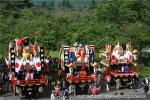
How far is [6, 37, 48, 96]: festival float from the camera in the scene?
33062mm

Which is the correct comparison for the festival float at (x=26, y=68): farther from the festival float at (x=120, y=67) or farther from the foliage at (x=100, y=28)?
the foliage at (x=100, y=28)

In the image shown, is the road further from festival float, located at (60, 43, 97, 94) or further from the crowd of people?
festival float, located at (60, 43, 97, 94)

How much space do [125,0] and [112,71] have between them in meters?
21.6

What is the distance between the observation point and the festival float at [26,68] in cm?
3306

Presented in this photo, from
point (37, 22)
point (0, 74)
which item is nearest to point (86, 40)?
point (37, 22)

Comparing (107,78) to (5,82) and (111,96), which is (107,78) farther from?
(5,82)

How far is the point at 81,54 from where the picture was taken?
35469 mm

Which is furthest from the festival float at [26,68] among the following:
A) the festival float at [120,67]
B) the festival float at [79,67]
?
the festival float at [120,67]

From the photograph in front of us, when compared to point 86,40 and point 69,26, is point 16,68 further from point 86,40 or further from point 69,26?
point 69,26

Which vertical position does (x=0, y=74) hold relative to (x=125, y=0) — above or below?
below

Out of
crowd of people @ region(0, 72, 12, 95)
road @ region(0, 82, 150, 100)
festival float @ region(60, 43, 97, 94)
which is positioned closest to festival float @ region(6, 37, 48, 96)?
road @ region(0, 82, 150, 100)

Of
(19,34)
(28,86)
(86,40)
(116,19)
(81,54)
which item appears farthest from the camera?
(116,19)

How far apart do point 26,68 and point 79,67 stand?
4.07 meters

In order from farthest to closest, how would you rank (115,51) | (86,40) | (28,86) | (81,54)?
(86,40), (115,51), (81,54), (28,86)
